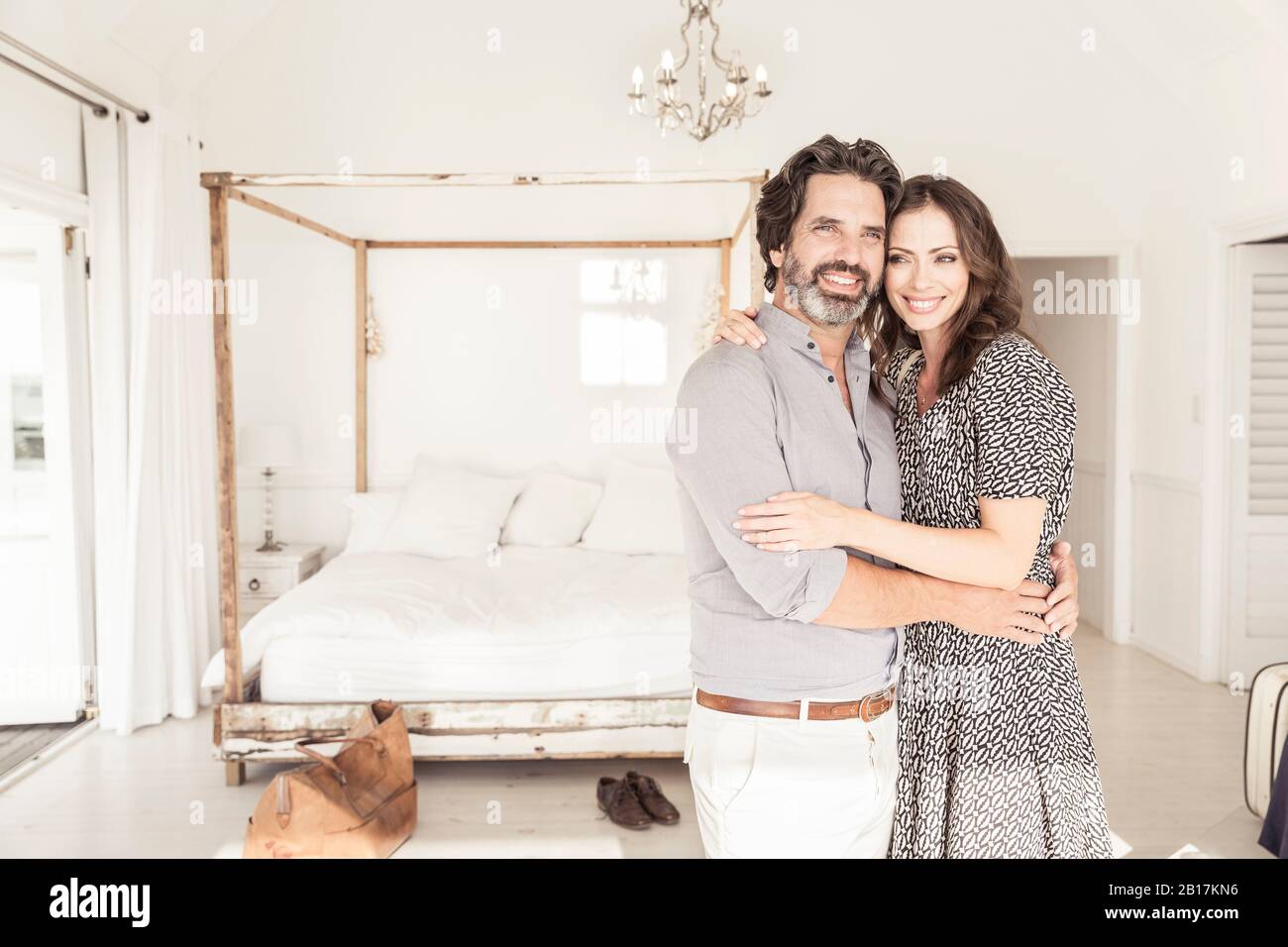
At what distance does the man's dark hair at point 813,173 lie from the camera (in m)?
1.45

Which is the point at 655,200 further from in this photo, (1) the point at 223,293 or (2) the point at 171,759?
(2) the point at 171,759

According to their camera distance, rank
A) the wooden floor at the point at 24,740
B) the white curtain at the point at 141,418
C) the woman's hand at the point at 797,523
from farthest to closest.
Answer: the white curtain at the point at 141,418
the wooden floor at the point at 24,740
the woman's hand at the point at 797,523

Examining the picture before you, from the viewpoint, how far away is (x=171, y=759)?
346cm

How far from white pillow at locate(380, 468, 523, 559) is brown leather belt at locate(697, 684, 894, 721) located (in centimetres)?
315

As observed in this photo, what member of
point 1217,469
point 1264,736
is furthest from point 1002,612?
point 1217,469

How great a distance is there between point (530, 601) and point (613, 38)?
303 cm

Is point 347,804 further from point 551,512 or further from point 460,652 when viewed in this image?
point 551,512

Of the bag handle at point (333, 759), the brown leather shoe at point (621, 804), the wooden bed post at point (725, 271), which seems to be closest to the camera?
the bag handle at point (333, 759)

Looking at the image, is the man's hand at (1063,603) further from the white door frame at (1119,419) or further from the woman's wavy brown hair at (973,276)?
the white door frame at (1119,419)

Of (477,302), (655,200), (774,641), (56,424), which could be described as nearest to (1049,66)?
(655,200)

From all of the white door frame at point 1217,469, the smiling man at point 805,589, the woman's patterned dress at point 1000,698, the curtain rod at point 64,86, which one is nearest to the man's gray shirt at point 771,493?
the smiling man at point 805,589

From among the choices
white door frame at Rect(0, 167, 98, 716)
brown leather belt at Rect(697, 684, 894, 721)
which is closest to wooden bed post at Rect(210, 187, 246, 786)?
white door frame at Rect(0, 167, 98, 716)

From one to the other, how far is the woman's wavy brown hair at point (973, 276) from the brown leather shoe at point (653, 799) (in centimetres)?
188

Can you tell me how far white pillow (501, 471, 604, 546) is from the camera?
4.61 meters
